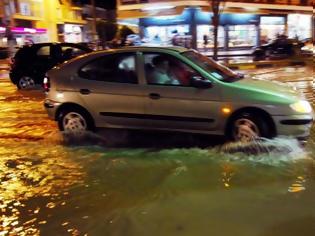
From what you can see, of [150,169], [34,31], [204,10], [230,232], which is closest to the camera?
[230,232]

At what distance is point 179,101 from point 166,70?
1.84 feet

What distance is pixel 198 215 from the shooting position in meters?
5.00

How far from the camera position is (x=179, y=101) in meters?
7.29

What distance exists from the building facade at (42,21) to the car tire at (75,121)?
99.8 ft

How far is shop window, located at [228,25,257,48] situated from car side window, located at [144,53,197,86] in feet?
105

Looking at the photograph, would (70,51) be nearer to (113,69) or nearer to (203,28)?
(113,69)

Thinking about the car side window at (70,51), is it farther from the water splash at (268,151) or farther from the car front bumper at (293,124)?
the car front bumper at (293,124)

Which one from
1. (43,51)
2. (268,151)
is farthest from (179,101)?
(43,51)

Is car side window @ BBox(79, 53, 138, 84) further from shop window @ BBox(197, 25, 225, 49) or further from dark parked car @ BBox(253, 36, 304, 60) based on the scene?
shop window @ BBox(197, 25, 225, 49)

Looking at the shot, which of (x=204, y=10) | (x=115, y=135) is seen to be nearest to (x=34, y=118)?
(x=115, y=135)

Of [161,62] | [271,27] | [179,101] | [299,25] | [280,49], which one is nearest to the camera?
[179,101]

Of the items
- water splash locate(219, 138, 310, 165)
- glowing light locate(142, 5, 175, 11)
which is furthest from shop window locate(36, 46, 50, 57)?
glowing light locate(142, 5, 175, 11)

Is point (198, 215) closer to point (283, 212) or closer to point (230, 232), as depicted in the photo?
point (230, 232)

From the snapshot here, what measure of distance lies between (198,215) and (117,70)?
3489mm
